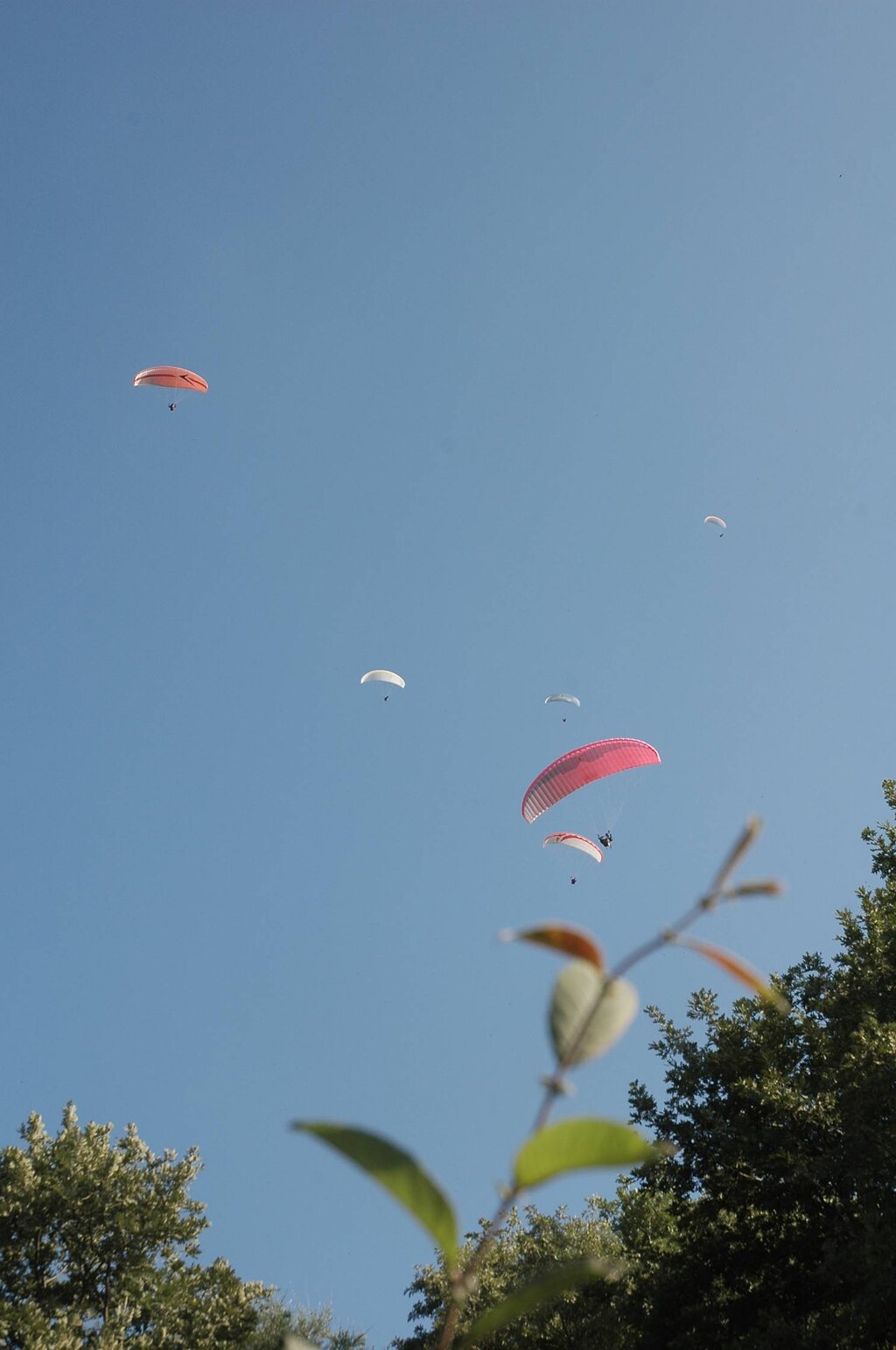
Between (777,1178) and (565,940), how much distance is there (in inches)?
591

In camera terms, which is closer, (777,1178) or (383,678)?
(777,1178)

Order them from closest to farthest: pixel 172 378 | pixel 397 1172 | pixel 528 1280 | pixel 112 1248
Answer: pixel 397 1172, pixel 528 1280, pixel 112 1248, pixel 172 378

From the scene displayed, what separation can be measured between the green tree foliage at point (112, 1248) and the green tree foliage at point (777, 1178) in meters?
5.74

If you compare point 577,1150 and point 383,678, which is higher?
point 383,678

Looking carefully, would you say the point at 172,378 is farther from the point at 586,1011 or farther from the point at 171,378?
the point at 586,1011

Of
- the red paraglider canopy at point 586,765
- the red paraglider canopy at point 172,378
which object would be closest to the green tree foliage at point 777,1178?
the red paraglider canopy at point 586,765

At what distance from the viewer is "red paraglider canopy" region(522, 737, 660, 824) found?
20000mm

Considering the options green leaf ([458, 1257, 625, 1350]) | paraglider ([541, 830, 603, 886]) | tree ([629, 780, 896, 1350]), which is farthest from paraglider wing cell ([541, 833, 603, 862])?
green leaf ([458, 1257, 625, 1350])

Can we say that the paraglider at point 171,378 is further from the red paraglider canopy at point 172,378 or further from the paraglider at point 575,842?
the paraglider at point 575,842

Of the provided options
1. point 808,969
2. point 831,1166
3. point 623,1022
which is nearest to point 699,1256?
point 831,1166

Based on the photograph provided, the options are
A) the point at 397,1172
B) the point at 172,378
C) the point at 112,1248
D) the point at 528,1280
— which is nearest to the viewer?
the point at 397,1172

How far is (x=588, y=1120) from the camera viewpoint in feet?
2.20

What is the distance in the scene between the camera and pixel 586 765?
2008cm

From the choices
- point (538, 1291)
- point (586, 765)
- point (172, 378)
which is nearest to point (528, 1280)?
point (586, 765)
